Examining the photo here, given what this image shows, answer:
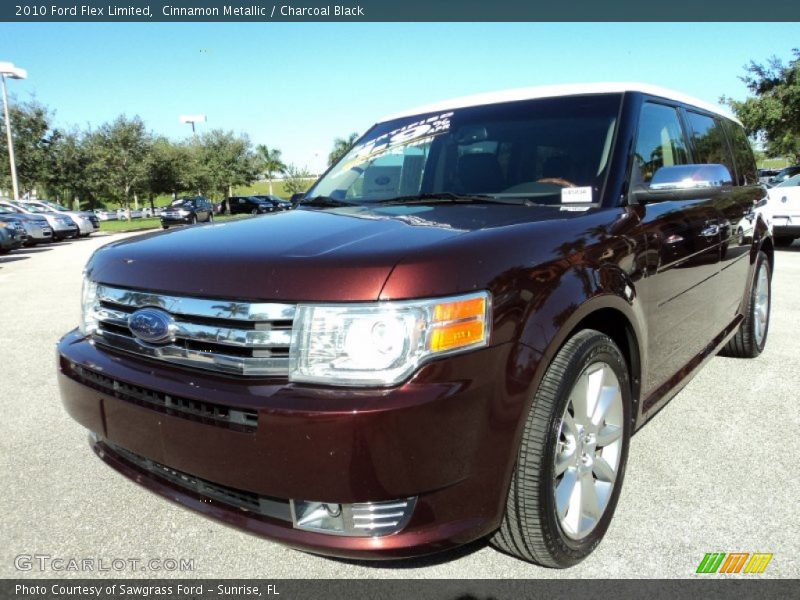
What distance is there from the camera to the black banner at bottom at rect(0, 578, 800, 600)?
7.07ft

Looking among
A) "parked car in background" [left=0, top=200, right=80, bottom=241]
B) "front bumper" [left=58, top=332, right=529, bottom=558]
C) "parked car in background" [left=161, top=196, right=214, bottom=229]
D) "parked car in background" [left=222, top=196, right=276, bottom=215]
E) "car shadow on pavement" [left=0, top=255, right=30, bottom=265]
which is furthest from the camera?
"parked car in background" [left=222, top=196, right=276, bottom=215]

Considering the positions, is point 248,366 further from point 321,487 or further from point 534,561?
point 534,561

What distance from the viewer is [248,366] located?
186cm

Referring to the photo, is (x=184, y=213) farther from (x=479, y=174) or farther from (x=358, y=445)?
(x=358, y=445)

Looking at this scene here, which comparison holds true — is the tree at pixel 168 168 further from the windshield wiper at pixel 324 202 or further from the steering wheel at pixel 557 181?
the steering wheel at pixel 557 181

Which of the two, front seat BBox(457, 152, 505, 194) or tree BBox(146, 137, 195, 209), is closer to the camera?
front seat BBox(457, 152, 505, 194)

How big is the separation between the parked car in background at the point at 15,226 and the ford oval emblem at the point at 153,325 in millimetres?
16744

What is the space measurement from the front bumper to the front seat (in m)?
1.33

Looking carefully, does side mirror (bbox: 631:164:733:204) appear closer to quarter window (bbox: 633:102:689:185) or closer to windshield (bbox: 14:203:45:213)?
quarter window (bbox: 633:102:689:185)

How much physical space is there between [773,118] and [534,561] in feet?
99.9

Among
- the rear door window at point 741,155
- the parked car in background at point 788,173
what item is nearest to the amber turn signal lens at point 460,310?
the rear door window at point 741,155

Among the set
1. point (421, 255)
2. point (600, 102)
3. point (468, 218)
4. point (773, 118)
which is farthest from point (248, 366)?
point (773, 118)

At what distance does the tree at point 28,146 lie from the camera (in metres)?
34.1

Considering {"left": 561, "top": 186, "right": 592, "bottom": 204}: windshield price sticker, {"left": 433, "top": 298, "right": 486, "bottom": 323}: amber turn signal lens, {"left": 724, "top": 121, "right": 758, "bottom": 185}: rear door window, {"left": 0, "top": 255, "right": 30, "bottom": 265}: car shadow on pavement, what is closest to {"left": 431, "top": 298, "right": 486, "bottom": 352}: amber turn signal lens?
{"left": 433, "top": 298, "right": 486, "bottom": 323}: amber turn signal lens
